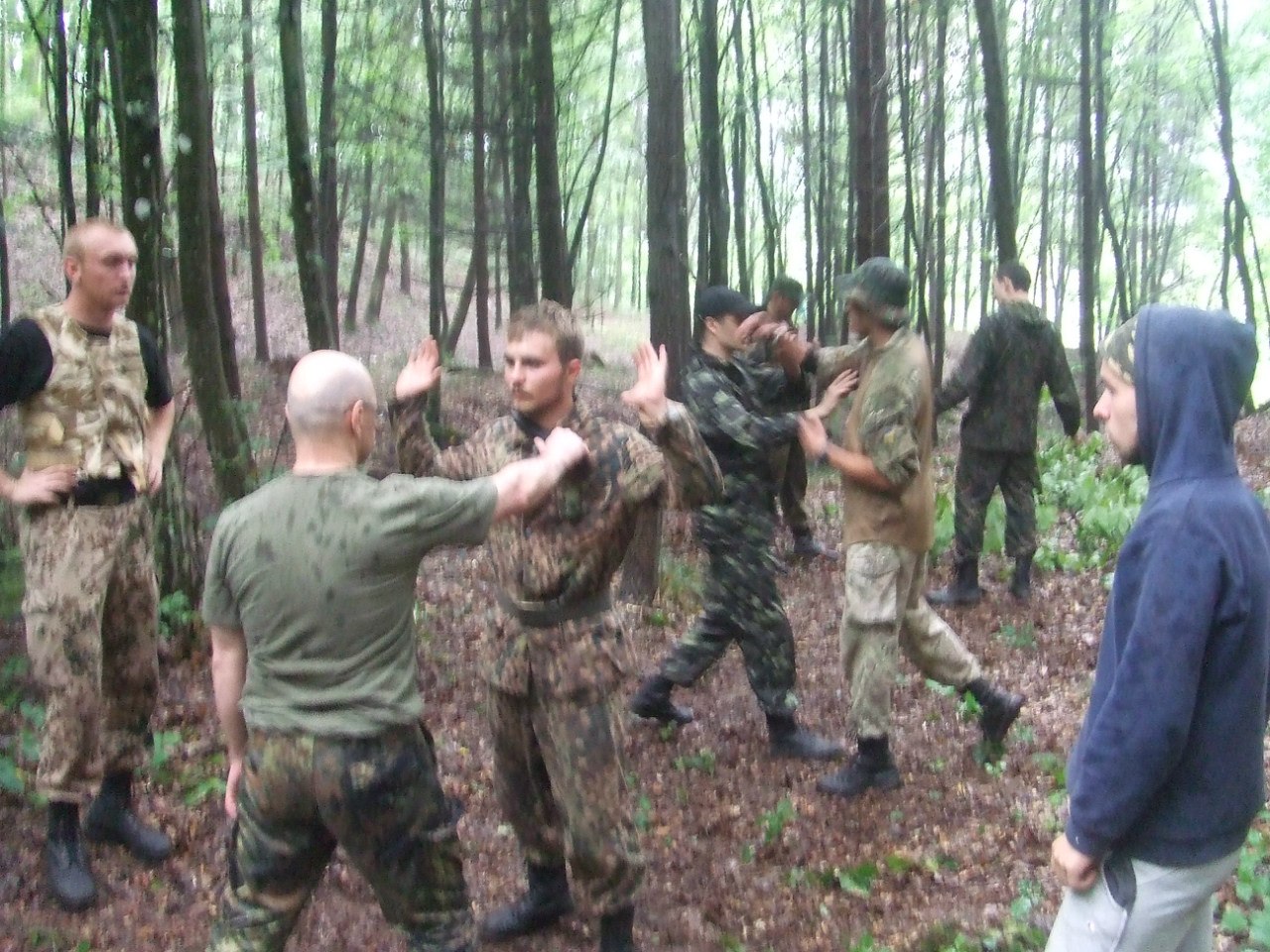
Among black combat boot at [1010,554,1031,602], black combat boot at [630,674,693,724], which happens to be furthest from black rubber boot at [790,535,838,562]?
black combat boot at [630,674,693,724]

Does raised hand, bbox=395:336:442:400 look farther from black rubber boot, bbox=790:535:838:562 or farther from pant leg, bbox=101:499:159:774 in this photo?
black rubber boot, bbox=790:535:838:562

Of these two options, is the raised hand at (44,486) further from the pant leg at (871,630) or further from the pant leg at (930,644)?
the pant leg at (930,644)

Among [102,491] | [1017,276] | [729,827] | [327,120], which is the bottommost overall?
[729,827]

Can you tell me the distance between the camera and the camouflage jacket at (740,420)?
5.16 metres

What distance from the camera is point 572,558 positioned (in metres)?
3.50

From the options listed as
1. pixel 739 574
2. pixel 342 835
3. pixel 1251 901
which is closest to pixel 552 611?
pixel 342 835

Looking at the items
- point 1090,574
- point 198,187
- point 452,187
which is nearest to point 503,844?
point 198,187

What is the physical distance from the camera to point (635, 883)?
12.0ft

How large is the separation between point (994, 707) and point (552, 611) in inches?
112

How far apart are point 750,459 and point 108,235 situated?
10.4 feet

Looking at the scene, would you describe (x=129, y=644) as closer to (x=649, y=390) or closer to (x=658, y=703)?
(x=649, y=390)

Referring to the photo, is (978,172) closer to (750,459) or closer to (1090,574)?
(1090,574)

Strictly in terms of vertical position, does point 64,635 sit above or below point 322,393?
below

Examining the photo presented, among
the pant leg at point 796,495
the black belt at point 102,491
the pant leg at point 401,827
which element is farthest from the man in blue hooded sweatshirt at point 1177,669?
the pant leg at point 796,495
